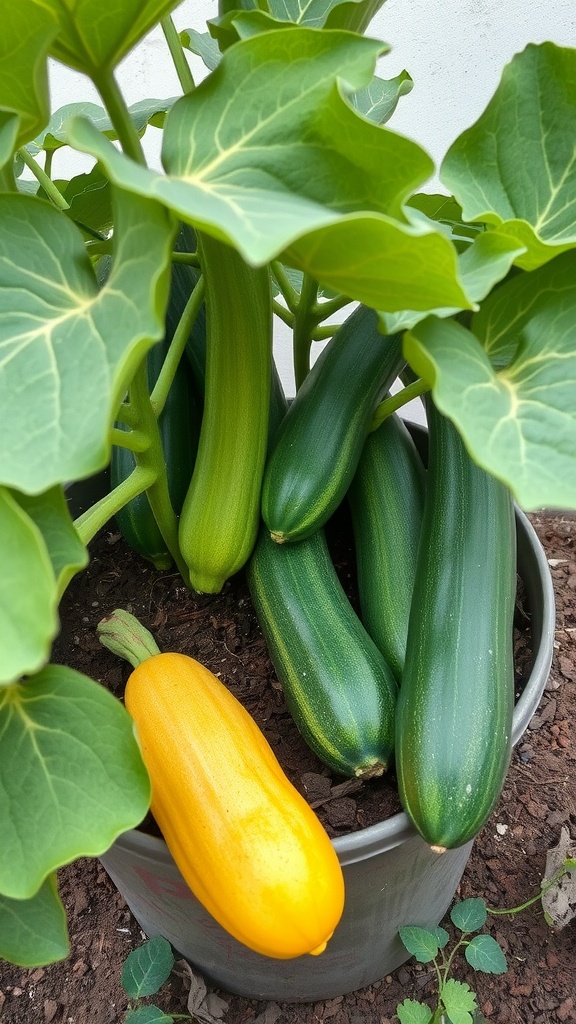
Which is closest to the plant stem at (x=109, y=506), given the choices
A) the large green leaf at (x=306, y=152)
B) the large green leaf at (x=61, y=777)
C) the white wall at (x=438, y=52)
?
the large green leaf at (x=61, y=777)

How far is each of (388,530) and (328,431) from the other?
0.10 m

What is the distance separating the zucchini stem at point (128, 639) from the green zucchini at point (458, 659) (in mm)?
201

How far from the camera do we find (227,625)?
0.68m

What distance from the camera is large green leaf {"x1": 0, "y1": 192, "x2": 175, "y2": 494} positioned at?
1.08ft

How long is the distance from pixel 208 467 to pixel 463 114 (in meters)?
0.85

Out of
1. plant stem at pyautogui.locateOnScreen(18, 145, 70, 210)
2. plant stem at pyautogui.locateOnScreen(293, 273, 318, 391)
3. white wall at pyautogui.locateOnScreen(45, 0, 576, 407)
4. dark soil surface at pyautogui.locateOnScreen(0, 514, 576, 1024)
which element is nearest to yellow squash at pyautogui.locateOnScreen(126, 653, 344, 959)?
dark soil surface at pyautogui.locateOnScreen(0, 514, 576, 1024)

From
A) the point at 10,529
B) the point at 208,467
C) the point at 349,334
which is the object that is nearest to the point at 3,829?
the point at 10,529

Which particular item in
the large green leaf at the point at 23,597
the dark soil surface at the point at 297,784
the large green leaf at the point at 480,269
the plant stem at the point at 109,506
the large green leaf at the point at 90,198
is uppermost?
the large green leaf at the point at 90,198

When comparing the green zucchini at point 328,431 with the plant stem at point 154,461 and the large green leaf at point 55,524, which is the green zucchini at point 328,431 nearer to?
the plant stem at point 154,461

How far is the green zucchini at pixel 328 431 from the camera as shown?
583mm

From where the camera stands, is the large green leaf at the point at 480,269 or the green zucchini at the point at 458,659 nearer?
the large green leaf at the point at 480,269

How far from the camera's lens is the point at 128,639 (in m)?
0.60

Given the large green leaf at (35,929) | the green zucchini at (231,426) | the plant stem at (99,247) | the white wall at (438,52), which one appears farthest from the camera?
the white wall at (438,52)

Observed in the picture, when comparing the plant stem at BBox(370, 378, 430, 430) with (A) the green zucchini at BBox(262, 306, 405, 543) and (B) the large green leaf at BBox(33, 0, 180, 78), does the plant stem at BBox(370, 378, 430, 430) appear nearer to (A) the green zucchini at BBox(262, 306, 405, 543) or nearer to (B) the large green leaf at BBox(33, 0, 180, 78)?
(A) the green zucchini at BBox(262, 306, 405, 543)
